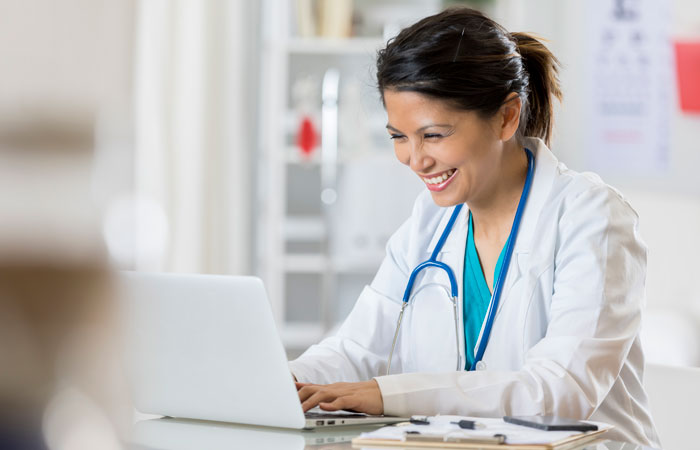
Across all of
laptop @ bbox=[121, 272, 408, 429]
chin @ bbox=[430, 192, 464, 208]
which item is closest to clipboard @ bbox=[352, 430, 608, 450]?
laptop @ bbox=[121, 272, 408, 429]

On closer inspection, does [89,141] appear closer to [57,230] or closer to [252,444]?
A: [57,230]

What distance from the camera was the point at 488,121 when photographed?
1361mm

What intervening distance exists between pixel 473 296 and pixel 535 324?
0.48 ft

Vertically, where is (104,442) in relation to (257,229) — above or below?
above

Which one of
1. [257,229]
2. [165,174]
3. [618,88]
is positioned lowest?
[257,229]

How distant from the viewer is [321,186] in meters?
3.94

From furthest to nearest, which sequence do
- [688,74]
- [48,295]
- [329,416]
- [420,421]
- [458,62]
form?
[688,74] → [458,62] → [329,416] → [420,421] → [48,295]

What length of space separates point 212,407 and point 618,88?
3066 mm

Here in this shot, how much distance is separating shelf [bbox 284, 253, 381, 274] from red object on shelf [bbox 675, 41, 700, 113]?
140cm

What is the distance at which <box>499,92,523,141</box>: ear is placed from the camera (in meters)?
1.38

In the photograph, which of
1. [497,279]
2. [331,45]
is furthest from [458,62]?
[331,45]

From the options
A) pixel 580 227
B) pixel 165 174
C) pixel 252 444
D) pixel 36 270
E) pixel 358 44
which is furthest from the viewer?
pixel 358 44

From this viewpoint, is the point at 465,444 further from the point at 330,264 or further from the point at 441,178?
the point at 330,264

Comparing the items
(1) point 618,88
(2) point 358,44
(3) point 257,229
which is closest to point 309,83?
(2) point 358,44
